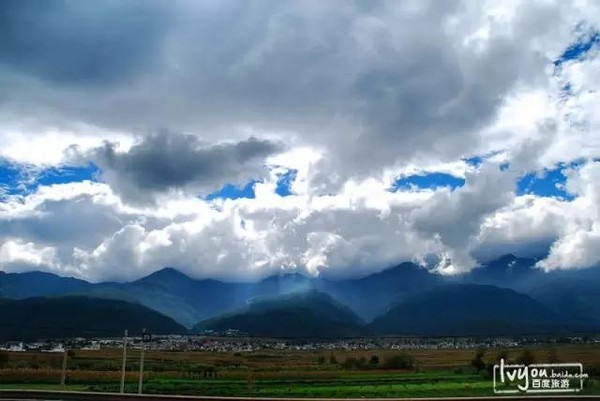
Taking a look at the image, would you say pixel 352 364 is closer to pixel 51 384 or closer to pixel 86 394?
pixel 51 384

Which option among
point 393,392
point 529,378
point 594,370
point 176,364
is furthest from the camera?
point 176,364

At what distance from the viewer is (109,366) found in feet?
354

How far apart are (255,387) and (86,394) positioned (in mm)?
31414

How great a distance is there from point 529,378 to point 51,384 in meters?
53.7

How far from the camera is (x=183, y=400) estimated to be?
153ft

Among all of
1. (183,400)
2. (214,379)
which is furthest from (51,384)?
(183,400)

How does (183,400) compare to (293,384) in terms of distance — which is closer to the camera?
(183,400)

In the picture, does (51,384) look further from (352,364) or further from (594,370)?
(594,370)

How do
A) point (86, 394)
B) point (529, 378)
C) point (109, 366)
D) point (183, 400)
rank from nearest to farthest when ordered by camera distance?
point (183, 400) < point (86, 394) < point (529, 378) < point (109, 366)

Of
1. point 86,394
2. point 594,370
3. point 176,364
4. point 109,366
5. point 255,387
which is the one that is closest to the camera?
point 86,394

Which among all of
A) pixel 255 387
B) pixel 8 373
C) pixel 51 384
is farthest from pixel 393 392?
pixel 8 373

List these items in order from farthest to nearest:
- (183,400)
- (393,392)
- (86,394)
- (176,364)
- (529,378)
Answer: (176,364) < (393,392) < (529,378) < (86,394) < (183,400)

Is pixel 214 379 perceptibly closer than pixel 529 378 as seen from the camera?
No

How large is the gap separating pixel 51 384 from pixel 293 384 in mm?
29915
